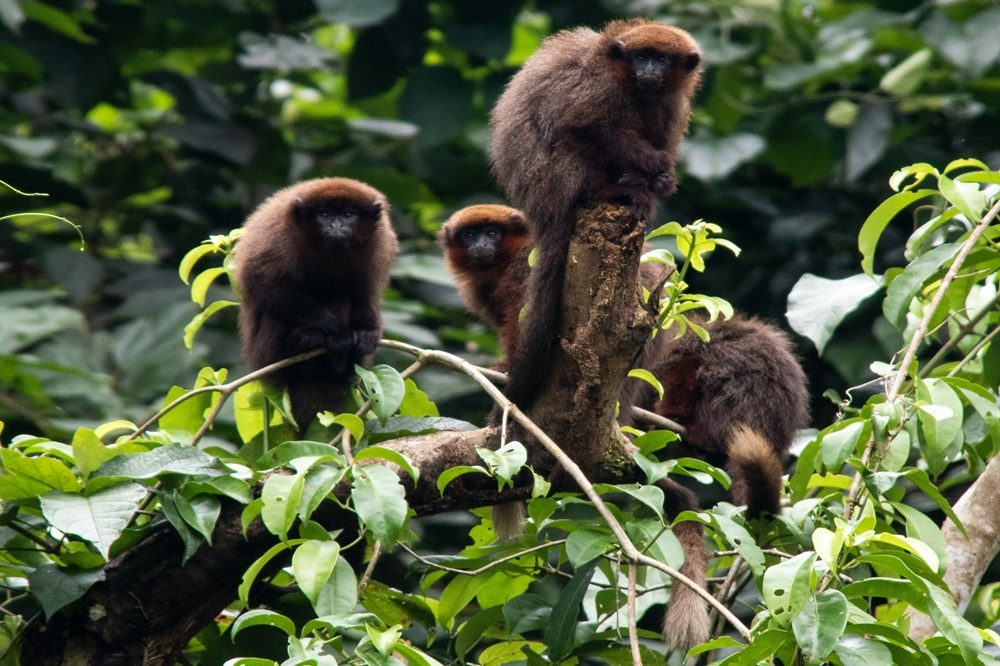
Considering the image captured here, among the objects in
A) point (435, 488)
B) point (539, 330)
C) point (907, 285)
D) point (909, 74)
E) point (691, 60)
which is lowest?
point (435, 488)

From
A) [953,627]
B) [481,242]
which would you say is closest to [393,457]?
[953,627]

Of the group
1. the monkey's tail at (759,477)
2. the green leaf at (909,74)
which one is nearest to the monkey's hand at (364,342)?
the monkey's tail at (759,477)

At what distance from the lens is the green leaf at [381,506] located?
2.29 meters

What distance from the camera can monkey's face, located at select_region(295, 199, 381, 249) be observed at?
397 centimetres

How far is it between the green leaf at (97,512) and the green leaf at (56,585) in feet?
0.46

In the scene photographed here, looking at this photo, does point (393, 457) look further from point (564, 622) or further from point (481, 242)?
point (481, 242)

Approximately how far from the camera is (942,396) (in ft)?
8.38

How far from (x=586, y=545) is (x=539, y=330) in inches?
23.3

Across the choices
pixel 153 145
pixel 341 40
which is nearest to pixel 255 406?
pixel 153 145

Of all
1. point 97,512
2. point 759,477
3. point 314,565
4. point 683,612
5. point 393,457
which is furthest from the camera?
point 759,477

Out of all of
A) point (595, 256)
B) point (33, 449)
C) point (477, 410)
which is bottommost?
point (477, 410)

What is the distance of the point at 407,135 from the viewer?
5.89 metres

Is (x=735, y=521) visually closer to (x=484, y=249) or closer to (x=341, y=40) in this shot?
(x=484, y=249)

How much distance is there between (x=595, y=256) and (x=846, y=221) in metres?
3.48
